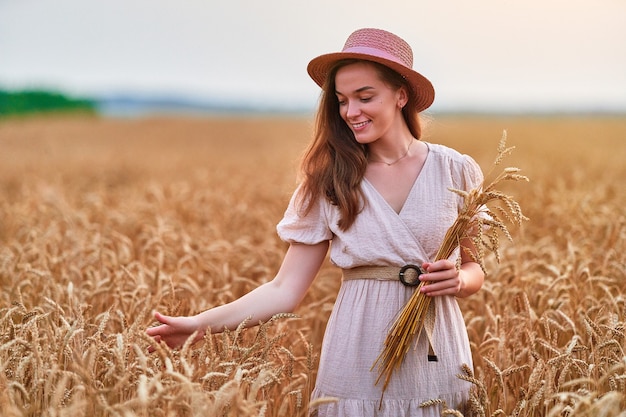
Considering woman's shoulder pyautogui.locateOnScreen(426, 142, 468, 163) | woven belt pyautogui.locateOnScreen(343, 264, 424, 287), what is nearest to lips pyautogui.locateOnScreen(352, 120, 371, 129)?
woman's shoulder pyautogui.locateOnScreen(426, 142, 468, 163)

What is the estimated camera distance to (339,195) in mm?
2852

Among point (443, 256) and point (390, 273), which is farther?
point (390, 273)

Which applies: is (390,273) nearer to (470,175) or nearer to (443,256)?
(443,256)

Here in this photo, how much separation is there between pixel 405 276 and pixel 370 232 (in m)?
0.21

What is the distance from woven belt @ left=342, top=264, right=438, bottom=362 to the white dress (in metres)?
0.02

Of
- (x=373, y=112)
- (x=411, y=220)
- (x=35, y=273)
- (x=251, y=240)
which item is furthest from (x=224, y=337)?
(x=251, y=240)

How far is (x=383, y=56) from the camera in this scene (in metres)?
2.80

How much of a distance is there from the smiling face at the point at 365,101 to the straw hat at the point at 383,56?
0.06 meters

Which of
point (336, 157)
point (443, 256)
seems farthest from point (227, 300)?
point (443, 256)

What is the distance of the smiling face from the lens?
285cm

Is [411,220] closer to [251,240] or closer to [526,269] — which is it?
[526,269]

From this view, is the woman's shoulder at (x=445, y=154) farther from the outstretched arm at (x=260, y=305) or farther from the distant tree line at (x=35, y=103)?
the distant tree line at (x=35, y=103)

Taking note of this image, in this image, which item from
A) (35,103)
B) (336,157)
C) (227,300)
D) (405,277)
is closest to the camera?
(405,277)

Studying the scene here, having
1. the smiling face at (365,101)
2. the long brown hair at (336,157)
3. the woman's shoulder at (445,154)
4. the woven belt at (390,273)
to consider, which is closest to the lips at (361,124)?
the smiling face at (365,101)
